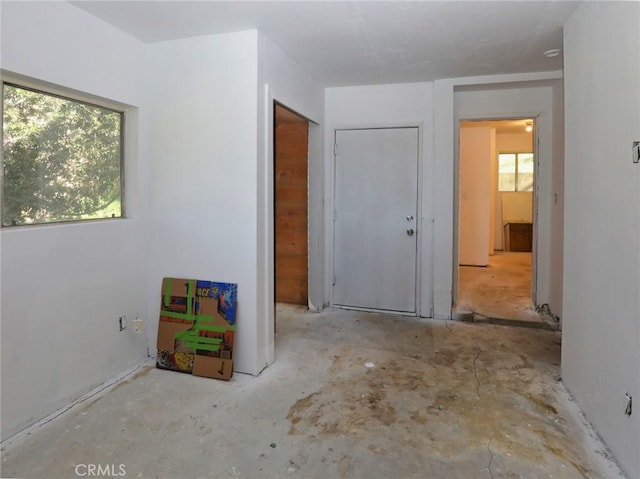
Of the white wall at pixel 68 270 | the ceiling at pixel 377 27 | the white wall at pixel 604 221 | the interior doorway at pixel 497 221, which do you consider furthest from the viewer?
the interior doorway at pixel 497 221

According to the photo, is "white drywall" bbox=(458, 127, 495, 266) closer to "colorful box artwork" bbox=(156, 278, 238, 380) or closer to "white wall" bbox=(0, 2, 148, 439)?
"colorful box artwork" bbox=(156, 278, 238, 380)

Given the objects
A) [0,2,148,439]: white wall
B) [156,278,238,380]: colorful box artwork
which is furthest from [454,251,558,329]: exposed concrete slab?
[0,2,148,439]: white wall

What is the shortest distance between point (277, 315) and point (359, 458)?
8.01 feet

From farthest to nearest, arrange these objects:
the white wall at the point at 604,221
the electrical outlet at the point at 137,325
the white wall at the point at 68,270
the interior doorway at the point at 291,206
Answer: the interior doorway at the point at 291,206, the electrical outlet at the point at 137,325, the white wall at the point at 68,270, the white wall at the point at 604,221

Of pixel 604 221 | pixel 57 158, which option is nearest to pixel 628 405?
pixel 604 221

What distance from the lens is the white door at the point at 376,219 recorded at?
14.1 feet

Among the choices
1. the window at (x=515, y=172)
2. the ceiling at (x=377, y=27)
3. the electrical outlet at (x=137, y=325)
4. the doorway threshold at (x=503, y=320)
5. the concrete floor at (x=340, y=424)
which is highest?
the ceiling at (x=377, y=27)

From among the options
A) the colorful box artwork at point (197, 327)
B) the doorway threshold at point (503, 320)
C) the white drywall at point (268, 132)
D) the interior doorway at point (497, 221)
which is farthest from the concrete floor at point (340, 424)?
the interior doorway at point (497, 221)

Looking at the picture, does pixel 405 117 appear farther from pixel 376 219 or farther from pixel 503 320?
pixel 503 320

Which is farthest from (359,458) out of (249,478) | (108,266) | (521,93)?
(521,93)

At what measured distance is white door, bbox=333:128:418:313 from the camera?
4312 millimetres

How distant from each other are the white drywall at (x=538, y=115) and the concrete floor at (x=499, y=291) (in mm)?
321

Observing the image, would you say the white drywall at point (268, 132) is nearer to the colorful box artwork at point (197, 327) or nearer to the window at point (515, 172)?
the colorful box artwork at point (197, 327)

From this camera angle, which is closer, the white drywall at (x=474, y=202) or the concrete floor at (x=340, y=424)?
the concrete floor at (x=340, y=424)
